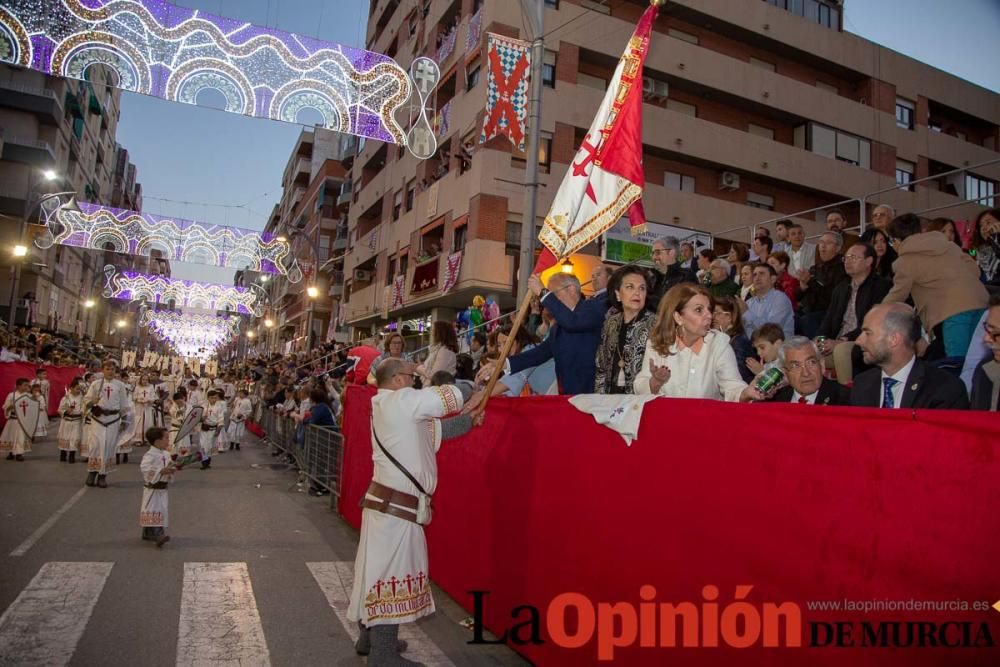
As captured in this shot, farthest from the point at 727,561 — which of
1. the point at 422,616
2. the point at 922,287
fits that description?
the point at 922,287

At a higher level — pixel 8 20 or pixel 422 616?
pixel 8 20

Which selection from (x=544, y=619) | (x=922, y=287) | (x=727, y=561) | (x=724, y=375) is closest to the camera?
(x=727, y=561)

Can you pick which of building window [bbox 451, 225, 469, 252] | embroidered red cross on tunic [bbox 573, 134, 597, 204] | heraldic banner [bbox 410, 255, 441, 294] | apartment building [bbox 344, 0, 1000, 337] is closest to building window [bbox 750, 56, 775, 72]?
apartment building [bbox 344, 0, 1000, 337]

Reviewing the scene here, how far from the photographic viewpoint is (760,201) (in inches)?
1085

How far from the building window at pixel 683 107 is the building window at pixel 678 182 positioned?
2.35m

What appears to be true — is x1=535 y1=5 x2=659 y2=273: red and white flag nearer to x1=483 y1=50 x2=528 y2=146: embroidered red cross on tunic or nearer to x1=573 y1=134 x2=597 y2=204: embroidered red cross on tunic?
x1=573 y1=134 x2=597 y2=204: embroidered red cross on tunic

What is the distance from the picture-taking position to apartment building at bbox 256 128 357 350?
46.3 metres

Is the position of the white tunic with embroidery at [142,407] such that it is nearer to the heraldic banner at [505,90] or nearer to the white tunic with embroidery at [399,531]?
the heraldic banner at [505,90]

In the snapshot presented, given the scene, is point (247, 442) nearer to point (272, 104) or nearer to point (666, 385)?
point (272, 104)

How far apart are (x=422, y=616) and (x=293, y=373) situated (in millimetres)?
21028

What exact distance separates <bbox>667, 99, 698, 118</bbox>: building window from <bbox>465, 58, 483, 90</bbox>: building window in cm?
744

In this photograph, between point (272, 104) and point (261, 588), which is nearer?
point (261, 588)

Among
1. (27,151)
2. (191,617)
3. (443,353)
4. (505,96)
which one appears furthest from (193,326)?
(191,617)

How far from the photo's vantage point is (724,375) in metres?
3.93
